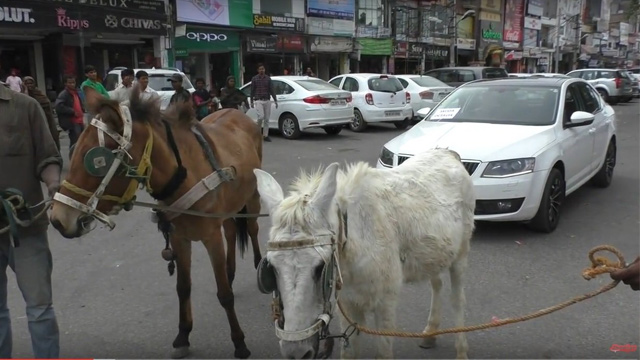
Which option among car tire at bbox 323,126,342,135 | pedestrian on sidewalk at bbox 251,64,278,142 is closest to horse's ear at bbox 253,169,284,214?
pedestrian on sidewalk at bbox 251,64,278,142

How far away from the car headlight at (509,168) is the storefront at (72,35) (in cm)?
1588

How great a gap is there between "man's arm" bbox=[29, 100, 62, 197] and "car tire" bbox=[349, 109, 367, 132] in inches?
497

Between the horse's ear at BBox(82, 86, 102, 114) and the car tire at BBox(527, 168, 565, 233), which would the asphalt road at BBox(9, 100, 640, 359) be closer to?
the car tire at BBox(527, 168, 565, 233)

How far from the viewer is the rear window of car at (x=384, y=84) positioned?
15.2 m

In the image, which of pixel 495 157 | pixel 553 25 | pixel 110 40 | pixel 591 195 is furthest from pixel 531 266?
pixel 553 25

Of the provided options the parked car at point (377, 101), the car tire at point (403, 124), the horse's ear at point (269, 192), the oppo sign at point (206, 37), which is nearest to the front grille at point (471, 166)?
the horse's ear at point (269, 192)

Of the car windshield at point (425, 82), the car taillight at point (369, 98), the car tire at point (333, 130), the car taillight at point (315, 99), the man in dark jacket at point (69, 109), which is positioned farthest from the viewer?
the car windshield at point (425, 82)

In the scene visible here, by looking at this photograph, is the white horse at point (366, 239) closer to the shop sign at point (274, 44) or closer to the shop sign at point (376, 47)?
the shop sign at point (274, 44)

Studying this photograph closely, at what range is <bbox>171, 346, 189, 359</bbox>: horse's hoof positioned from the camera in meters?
3.51

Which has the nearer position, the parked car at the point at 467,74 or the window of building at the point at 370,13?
the parked car at the point at 467,74

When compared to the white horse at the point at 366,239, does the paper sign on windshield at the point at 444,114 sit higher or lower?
higher

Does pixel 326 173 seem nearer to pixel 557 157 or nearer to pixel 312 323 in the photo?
pixel 312 323

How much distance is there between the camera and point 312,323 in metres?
2.04

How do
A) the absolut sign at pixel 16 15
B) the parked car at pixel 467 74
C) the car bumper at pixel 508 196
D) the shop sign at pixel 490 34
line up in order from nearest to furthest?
the car bumper at pixel 508 196 < the absolut sign at pixel 16 15 < the parked car at pixel 467 74 < the shop sign at pixel 490 34
